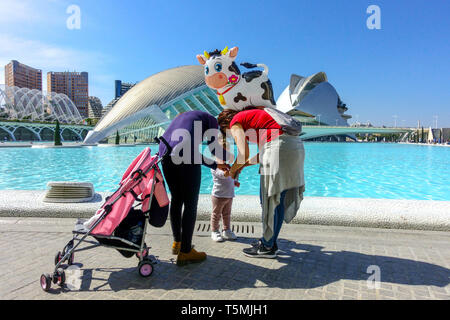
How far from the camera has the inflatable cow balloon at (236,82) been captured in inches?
108

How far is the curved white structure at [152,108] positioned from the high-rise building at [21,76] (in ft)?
211

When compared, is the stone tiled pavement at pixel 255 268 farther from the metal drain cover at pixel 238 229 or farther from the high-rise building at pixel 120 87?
the high-rise building at pixel 120 87

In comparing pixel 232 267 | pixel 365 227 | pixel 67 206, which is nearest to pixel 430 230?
pixel 365 227

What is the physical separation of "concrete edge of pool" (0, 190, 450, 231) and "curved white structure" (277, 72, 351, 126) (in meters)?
53.5

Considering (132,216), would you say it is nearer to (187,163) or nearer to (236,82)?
(187,163)

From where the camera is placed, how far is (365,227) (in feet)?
11.1

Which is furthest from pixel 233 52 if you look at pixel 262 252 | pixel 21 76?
pixel 21 76

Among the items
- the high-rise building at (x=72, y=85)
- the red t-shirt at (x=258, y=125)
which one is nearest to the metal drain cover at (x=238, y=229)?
the red t-shirt at (x=258, y=125)

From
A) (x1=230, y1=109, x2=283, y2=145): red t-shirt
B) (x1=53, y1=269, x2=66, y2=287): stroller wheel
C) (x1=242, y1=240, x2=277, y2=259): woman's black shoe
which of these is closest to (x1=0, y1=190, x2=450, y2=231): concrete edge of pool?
(x1=242, y1=240, x2=277, y2=259): woman's black shoe

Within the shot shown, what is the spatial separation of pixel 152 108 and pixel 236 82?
2964 cm

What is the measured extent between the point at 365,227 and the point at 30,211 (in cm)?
394

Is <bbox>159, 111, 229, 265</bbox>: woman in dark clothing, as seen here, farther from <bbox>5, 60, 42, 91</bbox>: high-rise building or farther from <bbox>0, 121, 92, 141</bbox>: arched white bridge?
<bbox>5, 60, 42, 91</bbox>: high-rise building

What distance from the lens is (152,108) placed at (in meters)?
31.1

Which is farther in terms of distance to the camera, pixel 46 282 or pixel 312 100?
pixel 312 100
